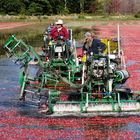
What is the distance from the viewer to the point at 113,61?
1648 centimetres

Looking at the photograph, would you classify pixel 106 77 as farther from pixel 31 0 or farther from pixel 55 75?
pixel 31 0

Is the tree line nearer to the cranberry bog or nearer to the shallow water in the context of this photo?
the cranberry bog

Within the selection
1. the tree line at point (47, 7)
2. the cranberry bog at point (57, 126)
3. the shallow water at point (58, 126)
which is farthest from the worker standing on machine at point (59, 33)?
the tree line at point (47, 7)

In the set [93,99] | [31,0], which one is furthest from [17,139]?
[31,0]

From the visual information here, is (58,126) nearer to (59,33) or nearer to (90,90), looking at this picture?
(90,90)

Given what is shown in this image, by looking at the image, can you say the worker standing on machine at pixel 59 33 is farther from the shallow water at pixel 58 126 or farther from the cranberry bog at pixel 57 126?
the shallow water at pixel 58 126

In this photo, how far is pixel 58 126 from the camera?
1341cm

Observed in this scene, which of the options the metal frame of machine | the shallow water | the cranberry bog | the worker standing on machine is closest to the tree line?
the worker standing on machine

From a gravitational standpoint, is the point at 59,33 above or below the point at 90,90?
above

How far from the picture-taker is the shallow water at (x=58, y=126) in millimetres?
12367

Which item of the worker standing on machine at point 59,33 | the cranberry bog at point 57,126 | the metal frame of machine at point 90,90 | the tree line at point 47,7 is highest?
the worker standing on machine at point 59,33

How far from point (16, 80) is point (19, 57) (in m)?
5.67

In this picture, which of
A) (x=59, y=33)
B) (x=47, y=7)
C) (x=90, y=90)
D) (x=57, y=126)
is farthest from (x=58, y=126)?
(x=47, y=7)

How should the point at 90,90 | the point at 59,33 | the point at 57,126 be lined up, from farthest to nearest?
the point at 59,33 < the point at 90,90 < the point at 57,126
